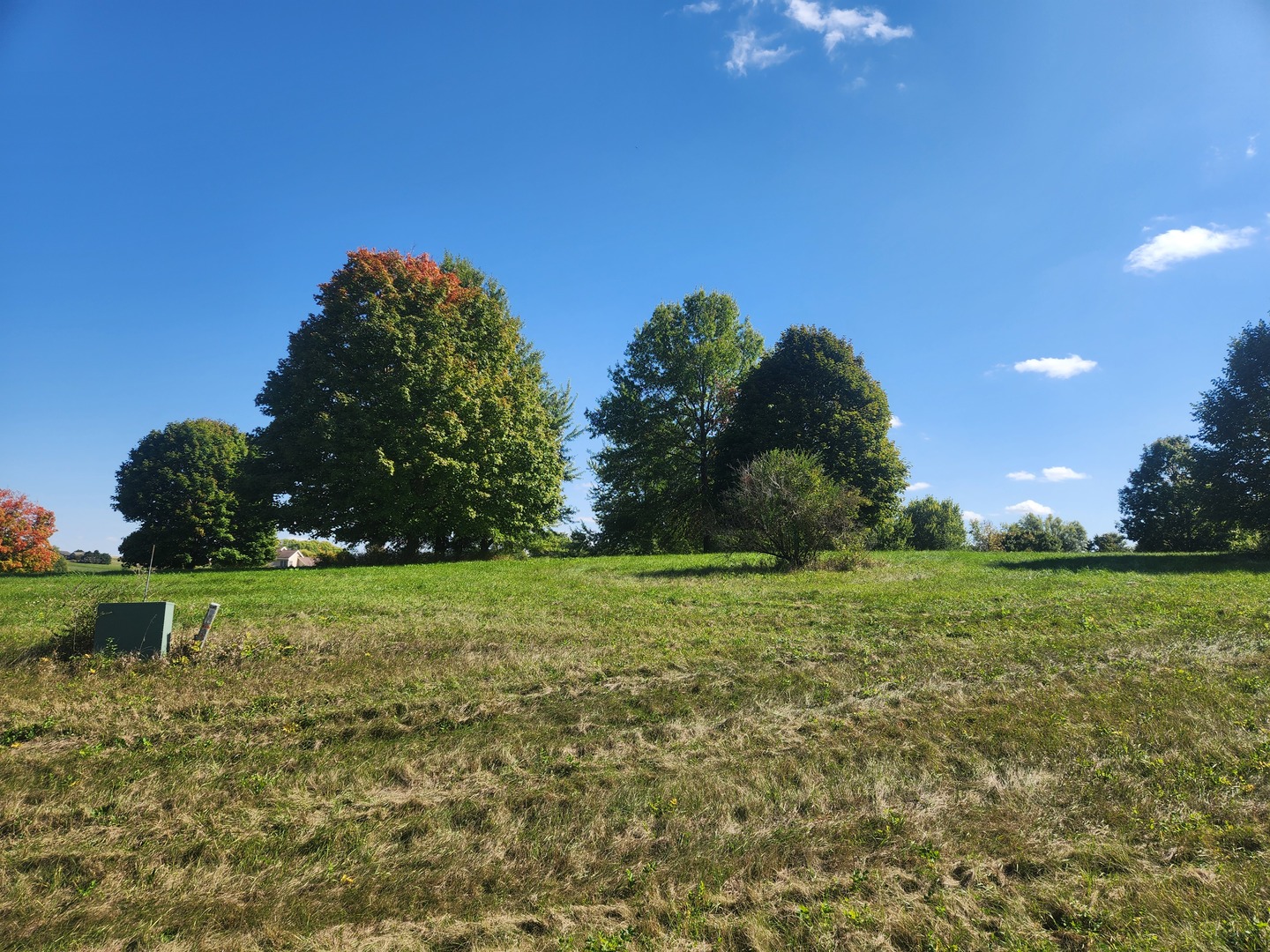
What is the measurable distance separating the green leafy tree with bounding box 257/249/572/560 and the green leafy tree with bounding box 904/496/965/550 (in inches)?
2098

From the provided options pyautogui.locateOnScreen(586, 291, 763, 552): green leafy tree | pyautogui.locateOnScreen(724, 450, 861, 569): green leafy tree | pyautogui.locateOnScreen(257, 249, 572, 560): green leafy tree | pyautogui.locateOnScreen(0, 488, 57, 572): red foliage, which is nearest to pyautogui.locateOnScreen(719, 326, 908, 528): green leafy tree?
pyautogui.locateOnScreen(586, 291, 763, 552): green leafy tree

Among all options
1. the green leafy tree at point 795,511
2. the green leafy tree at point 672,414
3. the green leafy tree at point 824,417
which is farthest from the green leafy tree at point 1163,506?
the green leafy tree at point 795,511

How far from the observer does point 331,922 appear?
348 cm

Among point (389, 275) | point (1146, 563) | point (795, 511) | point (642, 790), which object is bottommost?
point (642, 790)

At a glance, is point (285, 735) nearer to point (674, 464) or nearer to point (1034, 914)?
point (1034, 914)

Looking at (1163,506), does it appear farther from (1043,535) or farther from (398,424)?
(398,424)

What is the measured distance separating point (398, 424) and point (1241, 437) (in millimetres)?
37225

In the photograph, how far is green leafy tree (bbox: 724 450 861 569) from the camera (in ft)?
61.7

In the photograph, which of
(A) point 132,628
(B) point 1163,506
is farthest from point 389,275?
(B) point 1163,506

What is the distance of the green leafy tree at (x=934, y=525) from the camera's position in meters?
67.5

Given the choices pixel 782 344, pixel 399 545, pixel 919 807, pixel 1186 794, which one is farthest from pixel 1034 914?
pixel 782 344

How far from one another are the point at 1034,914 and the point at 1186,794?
2408 millimetres

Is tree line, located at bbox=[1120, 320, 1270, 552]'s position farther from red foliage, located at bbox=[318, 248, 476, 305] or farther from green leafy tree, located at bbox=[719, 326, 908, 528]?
red foliage, located at bbox=[318, 248, 476, 305]

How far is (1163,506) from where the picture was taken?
4722 centimetres
